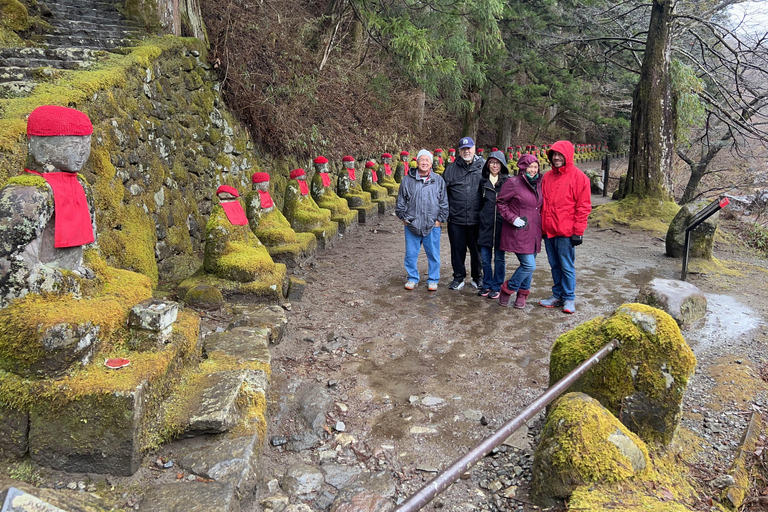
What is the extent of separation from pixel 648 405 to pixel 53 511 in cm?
274

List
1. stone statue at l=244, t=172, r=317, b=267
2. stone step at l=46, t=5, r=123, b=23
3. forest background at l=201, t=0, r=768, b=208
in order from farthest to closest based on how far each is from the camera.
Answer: forest background at l=201, t=0, r=768, b=208, stone step at l=46, t=5, r=123, b=23, stone statue at l=244, t=172, r=317, b=267

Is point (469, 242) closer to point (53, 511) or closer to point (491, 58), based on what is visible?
point (53, 511)

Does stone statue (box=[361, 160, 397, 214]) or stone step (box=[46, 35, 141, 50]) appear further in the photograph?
stone statue (box=[361, 160, 397, 214])

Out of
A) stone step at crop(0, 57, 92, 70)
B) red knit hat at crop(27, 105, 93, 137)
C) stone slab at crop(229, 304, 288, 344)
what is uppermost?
stone step at crop(0, 57, 92, 70)

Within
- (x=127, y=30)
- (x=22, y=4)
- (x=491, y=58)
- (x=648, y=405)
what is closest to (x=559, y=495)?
(x=648, y=405)

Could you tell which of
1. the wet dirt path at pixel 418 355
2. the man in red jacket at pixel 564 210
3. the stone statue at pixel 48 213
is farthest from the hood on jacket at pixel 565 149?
the stone statue at pixel 48 213

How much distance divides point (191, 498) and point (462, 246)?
431cm

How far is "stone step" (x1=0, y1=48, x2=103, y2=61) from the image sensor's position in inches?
Answer: 199

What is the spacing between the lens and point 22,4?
5746 millimetres

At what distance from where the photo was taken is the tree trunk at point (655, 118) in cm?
965

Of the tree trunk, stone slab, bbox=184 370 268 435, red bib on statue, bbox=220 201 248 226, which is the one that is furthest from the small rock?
the tree trunk

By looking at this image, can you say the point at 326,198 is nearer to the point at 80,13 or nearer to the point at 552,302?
the point at 80,13

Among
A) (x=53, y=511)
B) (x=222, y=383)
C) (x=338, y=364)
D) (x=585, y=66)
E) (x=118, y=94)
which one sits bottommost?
(x=338, y=364)

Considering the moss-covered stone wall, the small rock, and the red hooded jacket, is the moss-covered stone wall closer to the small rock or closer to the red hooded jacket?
the red hooded jacket
